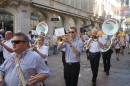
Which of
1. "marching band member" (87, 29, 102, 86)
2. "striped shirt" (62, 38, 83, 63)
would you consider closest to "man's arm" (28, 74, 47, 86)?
"striped shirt" (62, 38, 83, 63)

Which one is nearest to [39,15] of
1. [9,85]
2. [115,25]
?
[115,25]

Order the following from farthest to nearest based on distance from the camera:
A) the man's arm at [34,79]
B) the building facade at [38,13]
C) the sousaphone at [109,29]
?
the building facade at [38,13] → the sousaphone at [109,29] → the man's arm at [34,79]

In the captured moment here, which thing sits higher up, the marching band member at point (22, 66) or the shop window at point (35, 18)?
the shop window at point (35, 18)

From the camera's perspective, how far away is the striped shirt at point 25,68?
2.69 meters

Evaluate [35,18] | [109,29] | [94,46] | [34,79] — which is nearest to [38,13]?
[35,18]

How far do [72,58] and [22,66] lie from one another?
2.41 meters

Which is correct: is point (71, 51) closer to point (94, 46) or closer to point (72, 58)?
point (72, 58)

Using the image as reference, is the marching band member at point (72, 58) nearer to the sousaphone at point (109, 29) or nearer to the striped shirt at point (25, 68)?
the striped shirt at point (25, 68)

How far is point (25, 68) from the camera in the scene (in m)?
2.68

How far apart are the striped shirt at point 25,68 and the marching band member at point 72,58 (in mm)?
2028

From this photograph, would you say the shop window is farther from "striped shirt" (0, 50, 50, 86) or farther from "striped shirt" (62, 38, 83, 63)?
"striped shirt" (0, 50, 50, 86)

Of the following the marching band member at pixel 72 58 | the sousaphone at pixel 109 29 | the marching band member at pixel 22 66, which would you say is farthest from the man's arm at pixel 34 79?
the sousaphone at pixel 109 29

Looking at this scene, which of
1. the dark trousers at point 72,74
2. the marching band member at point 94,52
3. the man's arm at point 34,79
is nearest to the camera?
the man's arm at point 34,79

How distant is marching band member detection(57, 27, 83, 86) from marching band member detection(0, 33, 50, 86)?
2029 mm
